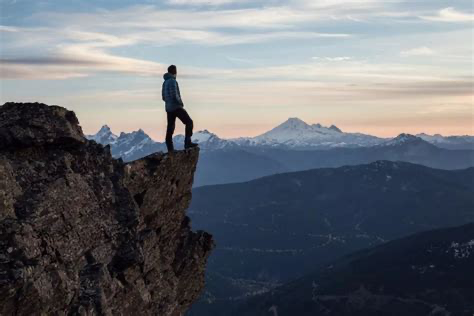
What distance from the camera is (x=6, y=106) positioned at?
3173 cm

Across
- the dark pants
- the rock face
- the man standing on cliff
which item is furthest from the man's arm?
the rock face

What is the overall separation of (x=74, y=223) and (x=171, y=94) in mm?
17273

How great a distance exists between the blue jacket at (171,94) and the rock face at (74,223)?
4.78 metres

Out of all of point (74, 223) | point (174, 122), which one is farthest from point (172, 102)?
point (74, 223)

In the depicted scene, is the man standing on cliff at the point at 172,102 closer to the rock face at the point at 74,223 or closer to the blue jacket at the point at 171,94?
the blue jacket at the point at 171,94

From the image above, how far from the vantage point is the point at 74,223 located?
30.0m

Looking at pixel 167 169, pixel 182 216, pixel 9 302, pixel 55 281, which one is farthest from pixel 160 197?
pixel 9 302

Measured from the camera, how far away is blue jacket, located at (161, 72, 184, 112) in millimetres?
43781

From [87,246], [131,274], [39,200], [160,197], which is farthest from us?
[160,197]

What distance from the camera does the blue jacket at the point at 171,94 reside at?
4378cm

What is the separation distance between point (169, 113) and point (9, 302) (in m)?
25.3

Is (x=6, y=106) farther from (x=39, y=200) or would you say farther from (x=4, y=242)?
(x=4, y=242)

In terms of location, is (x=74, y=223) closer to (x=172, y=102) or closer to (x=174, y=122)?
(x=172, y=102)

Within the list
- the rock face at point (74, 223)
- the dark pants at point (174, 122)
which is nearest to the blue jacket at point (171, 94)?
the dark pants at point (174, 122)
